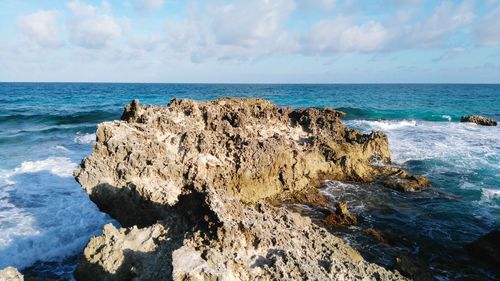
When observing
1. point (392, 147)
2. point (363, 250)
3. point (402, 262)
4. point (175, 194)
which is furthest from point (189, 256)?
point (392, 147)

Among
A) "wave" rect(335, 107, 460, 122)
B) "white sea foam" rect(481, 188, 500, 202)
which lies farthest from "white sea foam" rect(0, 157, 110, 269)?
"wave" rect(335, 107, 460, 122)

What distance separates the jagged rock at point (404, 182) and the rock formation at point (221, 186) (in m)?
0.08

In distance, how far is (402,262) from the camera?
7617mm

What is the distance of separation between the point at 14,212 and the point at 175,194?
6091 mm

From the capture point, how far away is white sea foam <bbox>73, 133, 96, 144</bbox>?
2376 cm

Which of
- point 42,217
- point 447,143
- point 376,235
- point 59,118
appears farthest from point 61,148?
point 447,143

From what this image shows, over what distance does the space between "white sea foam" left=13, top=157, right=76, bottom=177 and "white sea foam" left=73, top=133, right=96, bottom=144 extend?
5785 millimetres

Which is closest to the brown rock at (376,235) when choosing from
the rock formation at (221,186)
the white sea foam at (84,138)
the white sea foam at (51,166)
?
the rock formation at (221,186)

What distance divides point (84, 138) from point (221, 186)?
17.4 meters

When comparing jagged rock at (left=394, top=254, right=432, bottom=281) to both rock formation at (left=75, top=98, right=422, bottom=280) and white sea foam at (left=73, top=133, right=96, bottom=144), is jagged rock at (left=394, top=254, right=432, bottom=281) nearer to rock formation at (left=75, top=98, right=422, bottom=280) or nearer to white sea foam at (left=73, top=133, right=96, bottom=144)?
rock formation at (left=75, top=98, right=422, bottom=280)

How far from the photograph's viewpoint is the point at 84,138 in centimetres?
2497

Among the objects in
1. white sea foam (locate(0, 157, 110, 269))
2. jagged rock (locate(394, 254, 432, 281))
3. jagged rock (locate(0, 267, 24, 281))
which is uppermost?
jagged rock (locate(0, 267, 24, 281))

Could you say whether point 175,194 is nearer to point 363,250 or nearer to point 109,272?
point 109,272

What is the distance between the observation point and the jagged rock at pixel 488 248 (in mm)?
8844
